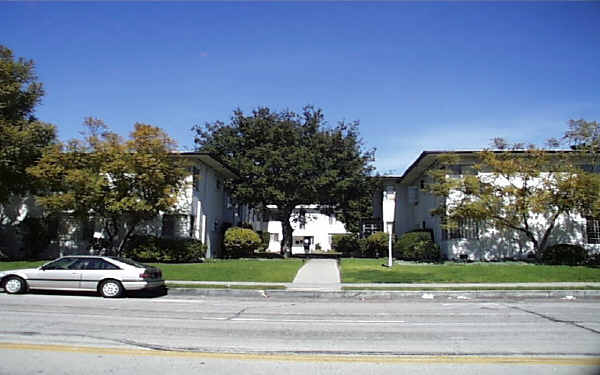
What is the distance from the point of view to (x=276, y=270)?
20.8 metres

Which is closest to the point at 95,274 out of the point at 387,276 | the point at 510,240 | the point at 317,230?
the point at 387,276

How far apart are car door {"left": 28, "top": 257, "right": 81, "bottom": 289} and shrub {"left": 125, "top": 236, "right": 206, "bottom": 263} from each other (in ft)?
32.6

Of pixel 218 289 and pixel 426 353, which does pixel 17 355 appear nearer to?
pixel 426 353

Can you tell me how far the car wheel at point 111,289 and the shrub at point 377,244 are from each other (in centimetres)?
2316

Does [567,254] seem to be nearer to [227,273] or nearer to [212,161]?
[227,273]

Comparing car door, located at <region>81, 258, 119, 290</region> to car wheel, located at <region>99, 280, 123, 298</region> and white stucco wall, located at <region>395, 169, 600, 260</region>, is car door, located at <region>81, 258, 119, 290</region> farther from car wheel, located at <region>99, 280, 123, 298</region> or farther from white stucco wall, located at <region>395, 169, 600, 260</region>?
white stucco wall, located at <region>395, 169, 600, 260</region>

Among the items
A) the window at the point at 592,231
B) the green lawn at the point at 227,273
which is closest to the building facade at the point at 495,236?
the window at the point at 592,231

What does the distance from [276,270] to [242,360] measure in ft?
47.7

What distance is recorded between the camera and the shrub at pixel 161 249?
2433 centimetres

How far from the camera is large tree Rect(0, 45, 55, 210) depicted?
23.2 metres

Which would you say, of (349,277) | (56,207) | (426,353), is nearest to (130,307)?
(426,353)

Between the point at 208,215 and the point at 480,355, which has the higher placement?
the point at 208,215

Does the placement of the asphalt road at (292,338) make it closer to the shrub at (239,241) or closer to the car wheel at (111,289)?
the car wheel at (111,289)

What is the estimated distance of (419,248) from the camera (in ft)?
86.7
